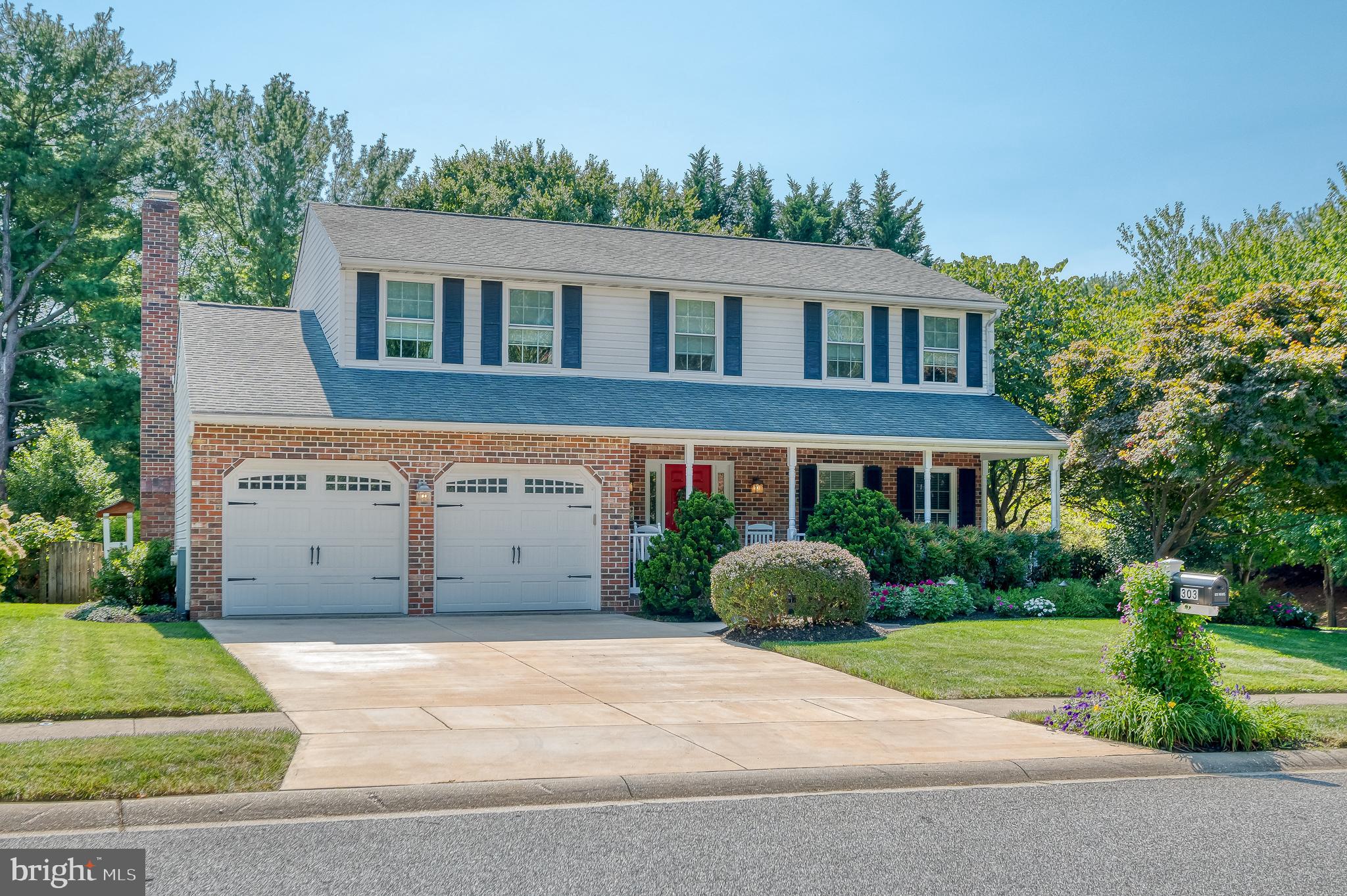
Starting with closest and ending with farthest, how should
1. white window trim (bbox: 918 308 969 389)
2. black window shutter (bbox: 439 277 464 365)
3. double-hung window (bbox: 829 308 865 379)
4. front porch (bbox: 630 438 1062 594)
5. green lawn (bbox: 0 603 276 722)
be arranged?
green lawn (bbox: 0 603 276 722) < black window shutter (bbox: 439 277 464 365) < front porch (bbox: 630 438 1062 594) < double-hung window (bbox: 829 308 865 379) < white window trim (bbox: 918 308 969 389)

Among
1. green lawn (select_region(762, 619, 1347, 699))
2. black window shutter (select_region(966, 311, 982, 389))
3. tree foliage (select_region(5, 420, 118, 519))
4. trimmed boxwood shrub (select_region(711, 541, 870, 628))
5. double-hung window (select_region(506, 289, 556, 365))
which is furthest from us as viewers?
tree foliage (select_region(5, 420, 118, 519))

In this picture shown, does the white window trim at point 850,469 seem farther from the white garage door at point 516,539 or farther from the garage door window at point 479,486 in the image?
the garage door window at point 479,486

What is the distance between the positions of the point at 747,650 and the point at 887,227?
32.5 metres

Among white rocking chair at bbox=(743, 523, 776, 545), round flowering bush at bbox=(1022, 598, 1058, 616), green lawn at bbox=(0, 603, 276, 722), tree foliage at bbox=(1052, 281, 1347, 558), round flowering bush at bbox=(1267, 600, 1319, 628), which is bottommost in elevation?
round flowering bush at bbox=(1267, 600, 1319, 628)

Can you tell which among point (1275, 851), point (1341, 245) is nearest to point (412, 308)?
point (1275, 851)

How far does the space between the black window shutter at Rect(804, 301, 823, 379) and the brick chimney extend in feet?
39.6

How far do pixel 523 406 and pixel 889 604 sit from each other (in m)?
6.51

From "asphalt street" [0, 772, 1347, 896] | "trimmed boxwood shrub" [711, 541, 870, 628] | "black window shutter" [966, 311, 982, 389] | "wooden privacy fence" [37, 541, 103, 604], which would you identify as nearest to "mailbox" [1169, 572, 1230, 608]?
"asphalt street" [0, 772, 1347, 896]

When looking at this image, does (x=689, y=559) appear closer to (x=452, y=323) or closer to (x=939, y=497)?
(x=452, y=323)

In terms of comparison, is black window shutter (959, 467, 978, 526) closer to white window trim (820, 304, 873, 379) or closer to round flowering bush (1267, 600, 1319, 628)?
white window trim (820, 304, 873, 379)

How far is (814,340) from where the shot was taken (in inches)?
867

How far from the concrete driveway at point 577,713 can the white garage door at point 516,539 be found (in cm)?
313

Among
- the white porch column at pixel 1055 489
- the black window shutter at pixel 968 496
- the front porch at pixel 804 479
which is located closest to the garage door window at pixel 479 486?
the front porch at pixel 804 479

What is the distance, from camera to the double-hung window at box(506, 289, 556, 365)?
66.3ft
